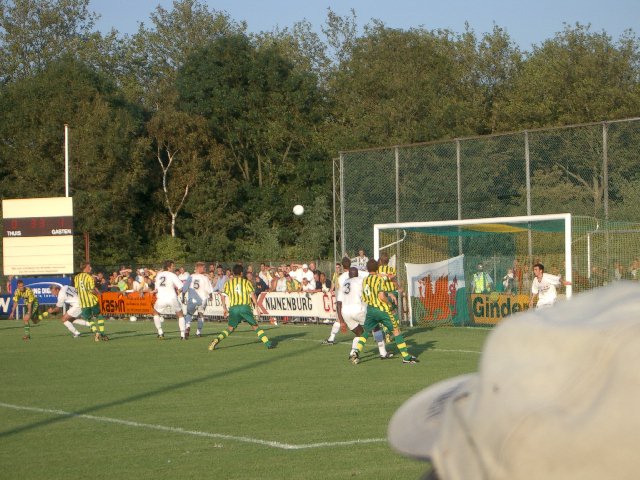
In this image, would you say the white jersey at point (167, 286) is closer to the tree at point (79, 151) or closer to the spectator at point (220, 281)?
the spectator at point (220, 281)

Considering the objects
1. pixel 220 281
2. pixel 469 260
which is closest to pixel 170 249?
pixel 220 281

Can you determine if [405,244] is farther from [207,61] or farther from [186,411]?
[207,61]

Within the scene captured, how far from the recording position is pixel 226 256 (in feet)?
Result: 190

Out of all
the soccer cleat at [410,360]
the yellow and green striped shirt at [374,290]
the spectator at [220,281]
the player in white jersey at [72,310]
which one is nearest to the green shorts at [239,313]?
the yellow and green striped shirt at [374,290]

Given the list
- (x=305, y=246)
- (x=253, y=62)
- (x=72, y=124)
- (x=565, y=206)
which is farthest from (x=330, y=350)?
(x=253, y=62)

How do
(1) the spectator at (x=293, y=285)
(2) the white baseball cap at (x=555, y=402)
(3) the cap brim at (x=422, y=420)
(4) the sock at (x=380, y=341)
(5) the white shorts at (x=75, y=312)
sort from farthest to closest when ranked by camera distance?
(1) the spectator at (x=293, y=285)
(5) the white shorts at (x=75, y=312)
(4) the sock at (x=380, y=341)
(3) the cap brim at (x=422, y=420)
(2) the white baseball cap at (x=555, y=402)

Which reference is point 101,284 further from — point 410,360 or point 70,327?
point 410,360

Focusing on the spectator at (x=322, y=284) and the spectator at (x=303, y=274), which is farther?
the spectator at (x=303, y=274)

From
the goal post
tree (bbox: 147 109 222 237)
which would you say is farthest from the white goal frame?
tree (bbox: 147 109 222 237)

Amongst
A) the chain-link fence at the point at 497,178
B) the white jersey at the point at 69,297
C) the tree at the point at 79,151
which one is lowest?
the white jersey at the point at 69,297

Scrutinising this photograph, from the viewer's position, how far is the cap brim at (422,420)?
→ 1.37 meters

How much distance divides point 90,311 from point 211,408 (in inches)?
596

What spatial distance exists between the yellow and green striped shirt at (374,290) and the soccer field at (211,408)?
102 cm

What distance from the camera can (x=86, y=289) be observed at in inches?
1070
